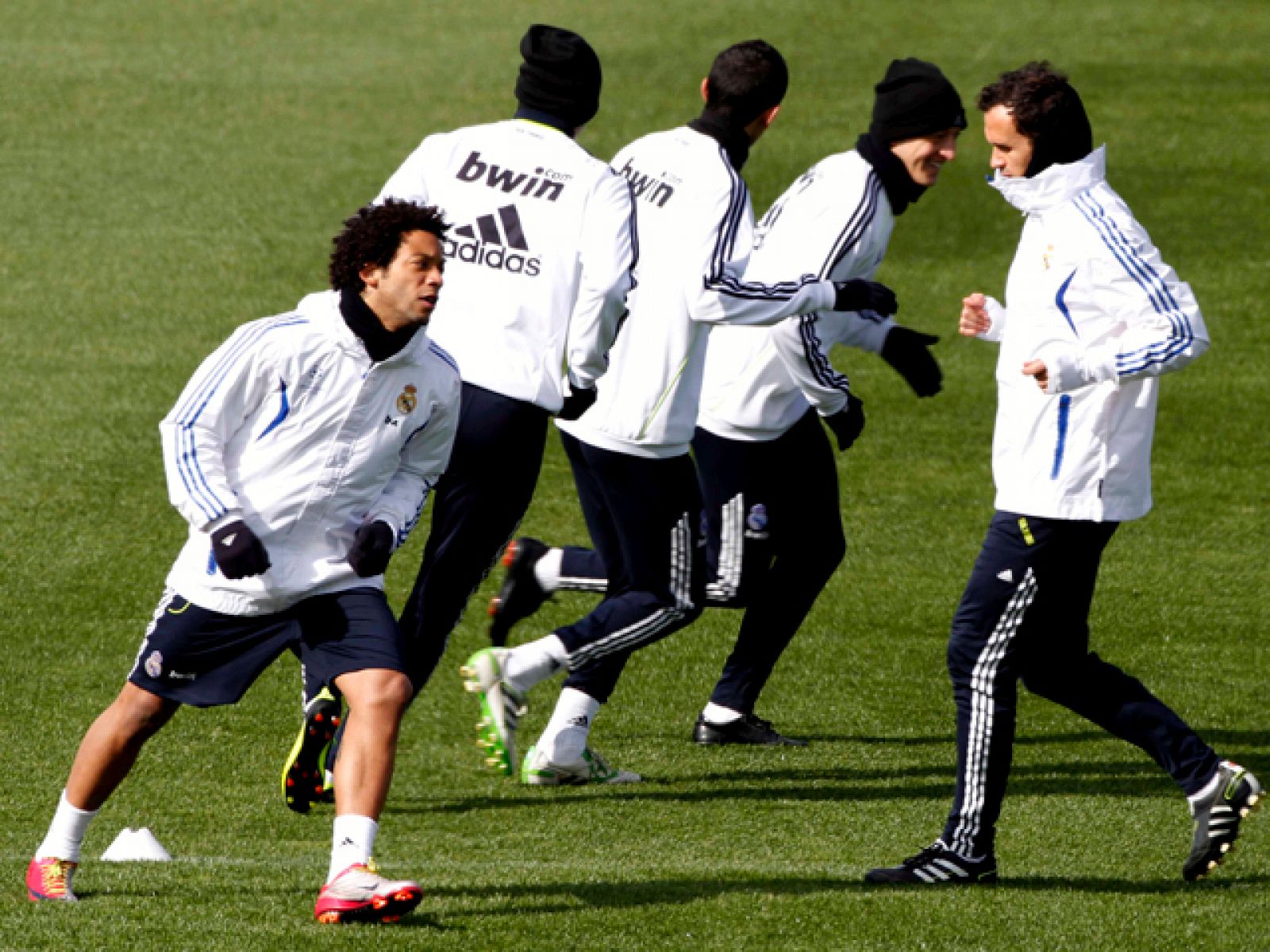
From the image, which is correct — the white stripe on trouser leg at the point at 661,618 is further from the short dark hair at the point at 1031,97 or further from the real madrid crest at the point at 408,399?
the short dark hair at the point at 1031,97

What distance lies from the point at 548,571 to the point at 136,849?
6.46ft

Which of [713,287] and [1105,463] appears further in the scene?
[713,287]

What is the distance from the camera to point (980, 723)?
5.52 m

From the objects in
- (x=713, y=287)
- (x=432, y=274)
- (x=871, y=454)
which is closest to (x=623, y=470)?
(x=713, y=287)

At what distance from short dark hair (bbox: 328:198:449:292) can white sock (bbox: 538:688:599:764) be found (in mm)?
2145

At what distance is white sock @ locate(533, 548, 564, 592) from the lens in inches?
291

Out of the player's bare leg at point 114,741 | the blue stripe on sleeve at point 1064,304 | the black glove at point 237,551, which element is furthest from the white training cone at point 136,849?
the blue stripe on sleeve at point 1064,304

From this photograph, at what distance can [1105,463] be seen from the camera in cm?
540

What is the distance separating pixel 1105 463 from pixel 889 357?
5.78 feet

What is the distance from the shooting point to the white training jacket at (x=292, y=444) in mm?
5148

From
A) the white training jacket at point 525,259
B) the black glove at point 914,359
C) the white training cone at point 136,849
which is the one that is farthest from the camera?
the black glove at point 914,359

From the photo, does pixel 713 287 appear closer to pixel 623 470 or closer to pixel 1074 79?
pixel 623 470

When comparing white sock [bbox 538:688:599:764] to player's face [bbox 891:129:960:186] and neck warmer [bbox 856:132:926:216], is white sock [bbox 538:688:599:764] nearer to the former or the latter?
neck warmer [bbox 856:132:926:216]

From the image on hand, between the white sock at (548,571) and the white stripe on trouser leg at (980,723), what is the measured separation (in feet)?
7.28
